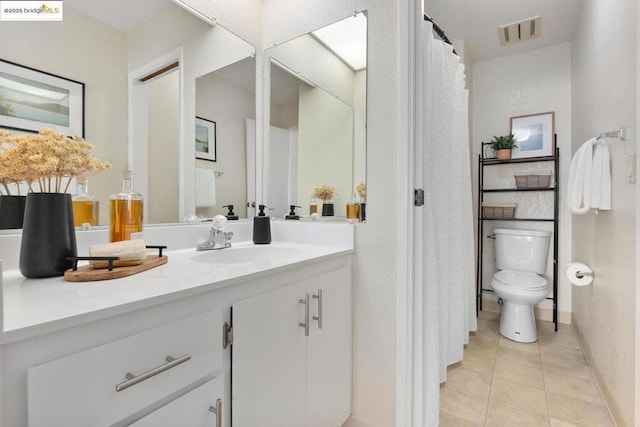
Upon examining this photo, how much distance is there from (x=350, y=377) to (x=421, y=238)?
27.6 inches

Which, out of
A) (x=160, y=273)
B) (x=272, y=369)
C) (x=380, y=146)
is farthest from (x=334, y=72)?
(x=272, y=369)

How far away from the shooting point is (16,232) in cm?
90

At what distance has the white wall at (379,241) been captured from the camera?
4.29 ft

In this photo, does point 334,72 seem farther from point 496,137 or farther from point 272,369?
point 496,137

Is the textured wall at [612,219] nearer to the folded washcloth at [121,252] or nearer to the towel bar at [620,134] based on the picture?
the towel bar at [620,134]

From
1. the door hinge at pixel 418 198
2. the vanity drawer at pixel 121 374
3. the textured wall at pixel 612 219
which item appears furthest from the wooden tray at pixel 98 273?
the textured wall at pixel 612 219

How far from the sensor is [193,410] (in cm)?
71

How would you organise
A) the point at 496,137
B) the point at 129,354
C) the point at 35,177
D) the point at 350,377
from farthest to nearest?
1. the point at 496,137
2. the point at 350,377
3. the point at 35,177
4. the point at 129,354

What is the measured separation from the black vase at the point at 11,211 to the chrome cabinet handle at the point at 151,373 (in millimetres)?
666

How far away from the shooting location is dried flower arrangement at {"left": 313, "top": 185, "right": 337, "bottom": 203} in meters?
1.58

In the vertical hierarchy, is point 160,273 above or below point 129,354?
above

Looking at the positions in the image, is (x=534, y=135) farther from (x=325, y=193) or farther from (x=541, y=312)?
(x=325, y=193)

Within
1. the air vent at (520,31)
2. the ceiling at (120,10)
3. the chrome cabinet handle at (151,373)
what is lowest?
the chrome cabinet handle at (151,373)

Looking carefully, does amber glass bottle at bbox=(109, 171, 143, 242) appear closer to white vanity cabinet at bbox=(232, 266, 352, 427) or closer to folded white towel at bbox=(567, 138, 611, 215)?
white vanity cabinet at bbox=(232, 266, 352, 427)
